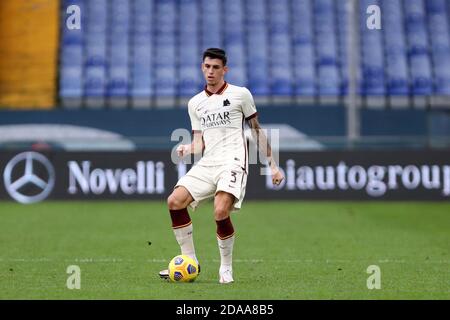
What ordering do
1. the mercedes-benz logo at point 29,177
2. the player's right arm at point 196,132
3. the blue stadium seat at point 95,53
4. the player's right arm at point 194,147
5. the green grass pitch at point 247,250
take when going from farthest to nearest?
the blue stadium seat at point 95,53 < the mercedes-benz logo at point 29,177 < the player's right arm at point 196,132 < the player's right arm at point 194,147 < the green grass pitch at point 247,250

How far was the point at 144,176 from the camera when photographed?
22062 mm

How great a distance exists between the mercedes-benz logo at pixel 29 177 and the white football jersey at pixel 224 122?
491 inches

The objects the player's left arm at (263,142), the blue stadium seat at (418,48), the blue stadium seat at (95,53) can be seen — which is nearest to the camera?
the player's left arm at (263,142)

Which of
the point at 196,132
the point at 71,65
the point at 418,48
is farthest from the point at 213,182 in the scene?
the point at 418,48

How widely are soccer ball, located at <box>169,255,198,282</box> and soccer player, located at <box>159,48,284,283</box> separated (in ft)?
0.59

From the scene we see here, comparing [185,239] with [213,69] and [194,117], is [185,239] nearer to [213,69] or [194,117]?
[194,117]

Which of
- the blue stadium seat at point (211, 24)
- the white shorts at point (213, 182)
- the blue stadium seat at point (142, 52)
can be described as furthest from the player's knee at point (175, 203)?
the blue stadium seat at point (211, 24)

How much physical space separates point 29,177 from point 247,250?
32.0 ft

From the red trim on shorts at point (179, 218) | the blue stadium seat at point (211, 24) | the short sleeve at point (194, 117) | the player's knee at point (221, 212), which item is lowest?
the red trim on shorts at point (179, 218)

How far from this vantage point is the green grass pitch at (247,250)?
8922 mm

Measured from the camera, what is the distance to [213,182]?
9.74 meters

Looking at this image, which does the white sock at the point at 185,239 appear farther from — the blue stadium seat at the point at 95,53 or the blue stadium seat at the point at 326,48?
the blue stadium seat at the point at 326,48

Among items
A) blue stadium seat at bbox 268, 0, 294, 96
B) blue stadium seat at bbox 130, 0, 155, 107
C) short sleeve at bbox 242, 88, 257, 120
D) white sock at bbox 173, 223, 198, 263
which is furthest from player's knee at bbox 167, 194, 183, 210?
blue stadium seat at bbox 268, 0, 294, 96
